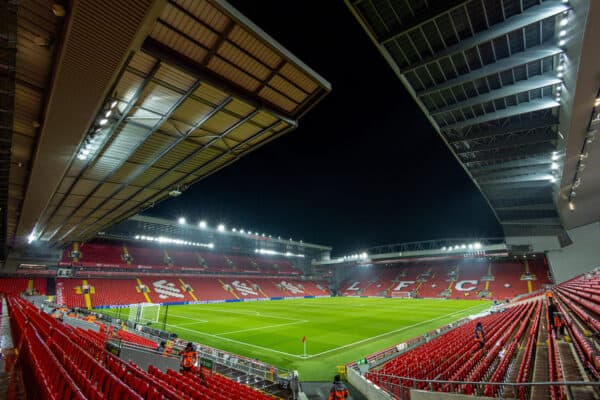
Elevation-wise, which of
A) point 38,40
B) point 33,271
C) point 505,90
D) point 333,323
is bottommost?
point 333,323

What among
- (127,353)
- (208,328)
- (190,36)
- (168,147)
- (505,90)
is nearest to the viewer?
(190,36)

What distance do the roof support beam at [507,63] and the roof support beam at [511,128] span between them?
5477 mm

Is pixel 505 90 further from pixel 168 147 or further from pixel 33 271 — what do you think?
pixel 33 271

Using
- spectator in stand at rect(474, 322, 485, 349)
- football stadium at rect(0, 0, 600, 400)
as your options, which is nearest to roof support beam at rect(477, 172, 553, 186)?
football stadium at rect(0, 0, 600, 400)

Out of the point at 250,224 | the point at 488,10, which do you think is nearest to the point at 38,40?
the point at 488,10

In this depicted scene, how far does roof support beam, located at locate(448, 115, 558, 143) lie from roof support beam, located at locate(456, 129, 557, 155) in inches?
42.7

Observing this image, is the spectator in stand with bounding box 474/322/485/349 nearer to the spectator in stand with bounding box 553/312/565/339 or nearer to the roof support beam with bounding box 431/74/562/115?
the spectator in stand with bounding box 553/312/565/339

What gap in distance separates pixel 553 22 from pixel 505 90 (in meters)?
3.61

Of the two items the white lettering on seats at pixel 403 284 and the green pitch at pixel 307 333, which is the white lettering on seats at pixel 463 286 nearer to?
the white lettering on seats at pixel 403 284

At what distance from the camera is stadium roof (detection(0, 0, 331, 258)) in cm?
435

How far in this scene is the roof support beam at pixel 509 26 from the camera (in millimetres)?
10023

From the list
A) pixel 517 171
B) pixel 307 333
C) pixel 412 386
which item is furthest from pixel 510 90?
pixel 307 333

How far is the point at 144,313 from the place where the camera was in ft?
73.8

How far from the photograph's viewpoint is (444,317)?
26953mm
